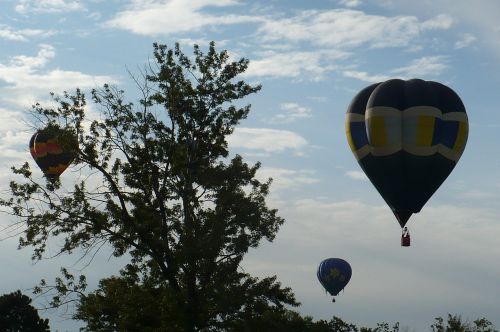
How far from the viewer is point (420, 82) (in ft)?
146

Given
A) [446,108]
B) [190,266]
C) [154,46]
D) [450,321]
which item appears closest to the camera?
[190,266]

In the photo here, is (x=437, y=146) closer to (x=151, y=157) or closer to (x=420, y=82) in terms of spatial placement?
(x=420, y=82)

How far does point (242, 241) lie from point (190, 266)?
85.5 inches

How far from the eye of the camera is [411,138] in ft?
144

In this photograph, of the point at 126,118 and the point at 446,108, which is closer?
the point at 126,118

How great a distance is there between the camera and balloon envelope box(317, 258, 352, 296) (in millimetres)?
67669

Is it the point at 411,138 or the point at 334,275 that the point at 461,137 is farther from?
the point at 334,275

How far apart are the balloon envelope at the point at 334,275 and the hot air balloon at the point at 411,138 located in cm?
2307

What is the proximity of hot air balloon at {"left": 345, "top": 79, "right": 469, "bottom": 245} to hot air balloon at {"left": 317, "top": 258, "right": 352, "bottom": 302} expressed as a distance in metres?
23.1

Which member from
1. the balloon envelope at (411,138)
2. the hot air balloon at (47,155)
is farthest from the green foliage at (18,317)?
the balloon envelope at (411,138)

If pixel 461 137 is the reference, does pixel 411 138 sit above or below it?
below

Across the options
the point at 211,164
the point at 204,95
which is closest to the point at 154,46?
the point at 204,95

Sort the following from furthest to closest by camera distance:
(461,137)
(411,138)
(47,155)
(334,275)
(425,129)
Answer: (334,275), (47,155), (461,137), (411,138), (425,129)

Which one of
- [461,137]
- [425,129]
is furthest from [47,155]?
[461,137]
